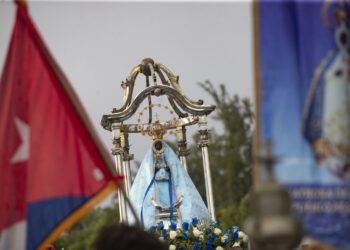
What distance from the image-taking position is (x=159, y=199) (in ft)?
33.7

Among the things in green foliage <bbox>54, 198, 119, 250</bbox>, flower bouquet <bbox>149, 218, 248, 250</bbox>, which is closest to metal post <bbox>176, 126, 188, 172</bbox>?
flower bouquet <bbox>149, 218, 248, 250</bbox>

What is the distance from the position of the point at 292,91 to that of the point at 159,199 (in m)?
6.42

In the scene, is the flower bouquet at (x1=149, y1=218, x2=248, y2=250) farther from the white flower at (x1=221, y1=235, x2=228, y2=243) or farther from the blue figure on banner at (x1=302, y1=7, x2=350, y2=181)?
the blue figure on banner at (x1=302, y1=7, x2=350, y2=181)

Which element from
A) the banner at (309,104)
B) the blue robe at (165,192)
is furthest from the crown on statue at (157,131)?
the banner at (309,104)

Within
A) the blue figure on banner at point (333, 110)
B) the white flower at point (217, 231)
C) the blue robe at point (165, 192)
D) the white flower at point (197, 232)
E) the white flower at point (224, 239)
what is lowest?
the white flower at point (224, 239)

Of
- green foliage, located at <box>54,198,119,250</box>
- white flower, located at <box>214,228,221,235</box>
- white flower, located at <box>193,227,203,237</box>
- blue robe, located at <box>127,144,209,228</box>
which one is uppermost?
blue robe, located at <box>127,144,209,228</box>

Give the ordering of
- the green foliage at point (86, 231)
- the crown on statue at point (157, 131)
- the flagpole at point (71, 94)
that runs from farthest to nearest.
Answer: the green foliage at point (86, 231), the crown on statue at point (157, 131), the flagpole at point (71, 94)

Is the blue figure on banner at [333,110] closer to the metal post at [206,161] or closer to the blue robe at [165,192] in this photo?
the blue robe at [165,192]

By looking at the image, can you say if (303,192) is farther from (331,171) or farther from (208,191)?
(208,191)

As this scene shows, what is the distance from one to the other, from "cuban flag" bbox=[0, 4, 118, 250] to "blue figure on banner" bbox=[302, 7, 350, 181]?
149 centimetres

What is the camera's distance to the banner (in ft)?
12.6

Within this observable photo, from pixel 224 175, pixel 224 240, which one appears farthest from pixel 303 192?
pixel 224 175

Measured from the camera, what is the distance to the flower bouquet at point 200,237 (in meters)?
8.20

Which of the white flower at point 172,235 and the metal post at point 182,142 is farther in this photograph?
the metal post at point 182,142
